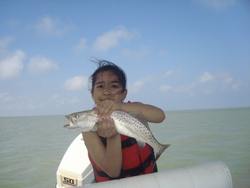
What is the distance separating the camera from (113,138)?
2.04 m

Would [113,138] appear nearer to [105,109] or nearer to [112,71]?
[105,109]

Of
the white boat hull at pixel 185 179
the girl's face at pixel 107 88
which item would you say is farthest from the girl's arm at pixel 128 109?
the white boat hull at pixel 185 179

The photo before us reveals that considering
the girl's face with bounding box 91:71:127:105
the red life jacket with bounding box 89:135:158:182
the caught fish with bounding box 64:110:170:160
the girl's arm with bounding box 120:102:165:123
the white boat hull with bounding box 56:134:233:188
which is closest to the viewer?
the white boat hull with bounding box 56:134:233:188

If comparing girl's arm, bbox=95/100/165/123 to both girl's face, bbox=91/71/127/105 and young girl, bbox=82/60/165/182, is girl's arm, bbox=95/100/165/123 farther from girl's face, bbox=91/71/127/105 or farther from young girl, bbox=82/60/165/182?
girl's face, bbox=91/71/127/105

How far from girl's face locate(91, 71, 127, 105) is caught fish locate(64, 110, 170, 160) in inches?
25.3

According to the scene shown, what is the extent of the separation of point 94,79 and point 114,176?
1.59 m

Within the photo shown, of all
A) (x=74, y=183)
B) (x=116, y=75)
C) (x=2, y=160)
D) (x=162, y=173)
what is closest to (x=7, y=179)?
(x=2, y=160)

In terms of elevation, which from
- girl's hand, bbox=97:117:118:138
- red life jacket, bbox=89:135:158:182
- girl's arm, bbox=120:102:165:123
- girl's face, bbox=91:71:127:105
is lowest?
red life jacket, bbox=89:135:158:182

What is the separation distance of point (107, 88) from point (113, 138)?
2.80 feet

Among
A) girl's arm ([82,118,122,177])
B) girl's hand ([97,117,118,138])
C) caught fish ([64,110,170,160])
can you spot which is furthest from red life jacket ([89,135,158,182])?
girl's hand ([97,117,118,138])

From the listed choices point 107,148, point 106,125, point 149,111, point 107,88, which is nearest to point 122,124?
point 106,125

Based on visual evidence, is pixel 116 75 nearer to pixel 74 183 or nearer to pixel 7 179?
pixel 74 183

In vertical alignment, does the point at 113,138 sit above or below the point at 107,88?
below

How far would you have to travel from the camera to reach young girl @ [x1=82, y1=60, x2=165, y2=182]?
1891mm
